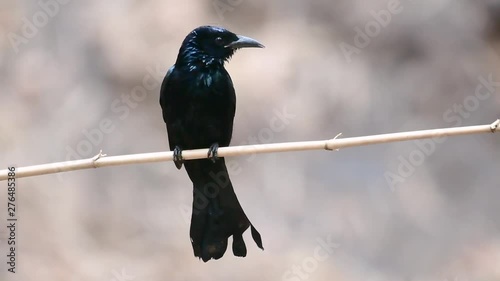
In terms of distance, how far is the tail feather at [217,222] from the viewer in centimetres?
182

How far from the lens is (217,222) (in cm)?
186

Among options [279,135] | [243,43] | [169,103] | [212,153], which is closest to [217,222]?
[212,153]

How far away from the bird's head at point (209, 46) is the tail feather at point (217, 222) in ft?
1.30

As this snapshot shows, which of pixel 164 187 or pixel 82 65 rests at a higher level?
pixel 82 65

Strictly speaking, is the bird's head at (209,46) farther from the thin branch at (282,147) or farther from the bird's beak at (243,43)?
the thin branch at (282,147)

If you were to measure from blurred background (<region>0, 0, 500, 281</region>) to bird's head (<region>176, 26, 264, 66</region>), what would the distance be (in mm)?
1380

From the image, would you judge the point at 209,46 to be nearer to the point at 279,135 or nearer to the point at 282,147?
the point at 282,147

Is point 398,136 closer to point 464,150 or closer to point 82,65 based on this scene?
point 464,150

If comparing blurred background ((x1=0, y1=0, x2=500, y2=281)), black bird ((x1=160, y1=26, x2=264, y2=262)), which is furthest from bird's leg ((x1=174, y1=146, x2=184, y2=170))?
blurred background ((x1=0, y1=0, x2=500, y2=281))

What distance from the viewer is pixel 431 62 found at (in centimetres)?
347

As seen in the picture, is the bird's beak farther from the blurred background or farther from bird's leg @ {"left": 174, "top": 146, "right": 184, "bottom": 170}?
the blurred background

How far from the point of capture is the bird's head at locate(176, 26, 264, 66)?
1.89 m

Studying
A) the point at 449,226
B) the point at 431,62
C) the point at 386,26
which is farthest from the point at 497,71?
the point at 449,226

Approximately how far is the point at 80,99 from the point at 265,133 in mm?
1011
